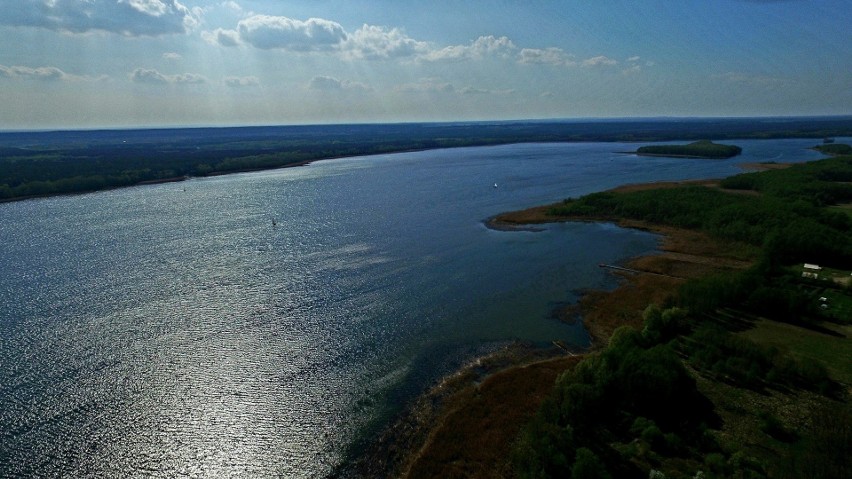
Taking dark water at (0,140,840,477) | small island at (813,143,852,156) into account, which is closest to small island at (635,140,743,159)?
small island at (813,143,852,156)

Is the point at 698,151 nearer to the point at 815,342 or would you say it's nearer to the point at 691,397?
the point at 815,342

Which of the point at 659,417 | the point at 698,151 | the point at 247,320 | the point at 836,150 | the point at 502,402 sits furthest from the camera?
the point at 698,151

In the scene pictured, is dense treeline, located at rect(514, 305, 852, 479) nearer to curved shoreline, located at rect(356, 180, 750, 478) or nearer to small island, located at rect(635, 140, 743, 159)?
curved shoreline, located at rect(356, 180, 750, 478)

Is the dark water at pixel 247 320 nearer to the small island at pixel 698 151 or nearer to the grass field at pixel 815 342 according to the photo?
the grass field at pixel 815 342

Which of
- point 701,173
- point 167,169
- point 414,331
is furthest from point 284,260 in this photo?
point 701,173

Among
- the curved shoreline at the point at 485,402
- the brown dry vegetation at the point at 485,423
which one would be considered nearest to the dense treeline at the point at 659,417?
the brown dry vegetation at the point at 485,423

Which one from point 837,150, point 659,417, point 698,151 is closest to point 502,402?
point 659,417
